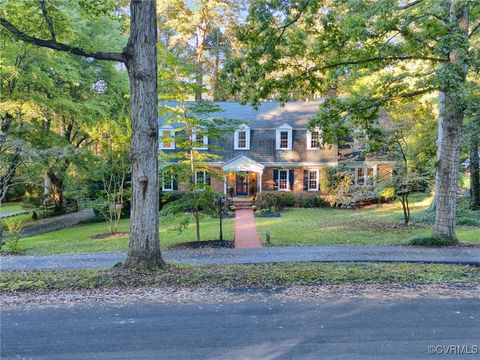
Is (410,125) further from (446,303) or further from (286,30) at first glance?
(446,303)

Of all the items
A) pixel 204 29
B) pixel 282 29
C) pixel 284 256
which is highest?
pixel 204 29

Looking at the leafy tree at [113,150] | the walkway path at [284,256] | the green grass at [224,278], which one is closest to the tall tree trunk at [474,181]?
the walkway path at [284,256]

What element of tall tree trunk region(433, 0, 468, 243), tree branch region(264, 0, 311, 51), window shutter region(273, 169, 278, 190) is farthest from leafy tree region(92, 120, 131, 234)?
tall tree trunk region(433, 0, 468, 243)

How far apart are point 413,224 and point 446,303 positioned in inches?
579

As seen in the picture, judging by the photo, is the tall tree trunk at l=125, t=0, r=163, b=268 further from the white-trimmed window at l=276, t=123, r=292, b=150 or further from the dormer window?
the white-trimmed window at l=276, t=123, r=292, b=150

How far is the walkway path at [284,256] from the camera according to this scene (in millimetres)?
10484

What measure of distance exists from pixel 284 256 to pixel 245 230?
6.95m

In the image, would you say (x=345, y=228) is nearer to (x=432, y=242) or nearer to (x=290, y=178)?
(x=432, y=242)

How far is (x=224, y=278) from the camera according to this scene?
6734 mm

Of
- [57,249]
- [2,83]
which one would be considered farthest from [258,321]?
[2,83]

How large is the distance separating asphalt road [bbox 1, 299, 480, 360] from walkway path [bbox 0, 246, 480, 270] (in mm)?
5127

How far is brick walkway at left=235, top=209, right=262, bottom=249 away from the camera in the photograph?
581 inches

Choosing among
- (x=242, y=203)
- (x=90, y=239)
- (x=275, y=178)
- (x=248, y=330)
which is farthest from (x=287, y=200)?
(x=248, y=330)

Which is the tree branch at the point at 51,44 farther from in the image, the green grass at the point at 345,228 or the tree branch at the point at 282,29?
the green grass at the point at 345,228
